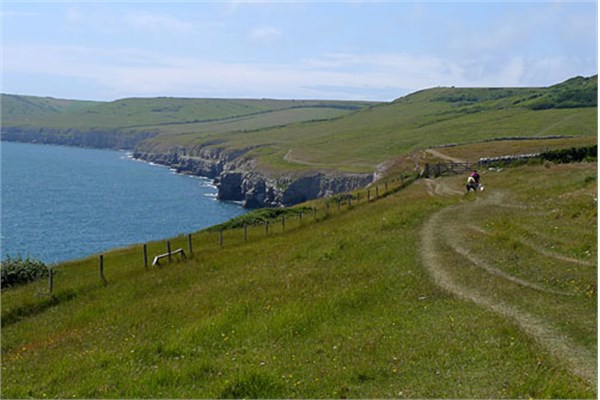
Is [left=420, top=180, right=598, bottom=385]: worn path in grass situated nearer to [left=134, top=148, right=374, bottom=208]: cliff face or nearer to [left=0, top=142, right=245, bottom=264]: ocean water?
[left=0, top=142, right=245, bottom=264]: ocean water

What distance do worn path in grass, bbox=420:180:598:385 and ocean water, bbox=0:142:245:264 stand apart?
2220 inches

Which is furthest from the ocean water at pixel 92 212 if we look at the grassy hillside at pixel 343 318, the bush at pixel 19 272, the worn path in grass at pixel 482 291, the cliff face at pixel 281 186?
the worn path in grass at pixel 482 291

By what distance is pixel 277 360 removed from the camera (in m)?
17.1

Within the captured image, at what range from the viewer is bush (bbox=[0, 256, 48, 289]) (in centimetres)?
3972

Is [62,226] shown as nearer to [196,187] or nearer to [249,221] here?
[249,221]

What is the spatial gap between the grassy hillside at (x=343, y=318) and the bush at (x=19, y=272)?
5.58 ft

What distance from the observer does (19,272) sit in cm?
4041

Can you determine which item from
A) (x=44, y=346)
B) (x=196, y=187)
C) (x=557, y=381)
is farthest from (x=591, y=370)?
(x=196, y=187)

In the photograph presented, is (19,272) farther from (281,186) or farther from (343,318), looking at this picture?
(281,186)

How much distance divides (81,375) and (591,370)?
1346 cm

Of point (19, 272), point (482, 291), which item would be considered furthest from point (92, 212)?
point (482, 291)

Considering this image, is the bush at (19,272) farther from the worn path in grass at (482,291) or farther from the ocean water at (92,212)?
the ocean water at (92,212)

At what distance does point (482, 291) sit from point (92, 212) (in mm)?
113378

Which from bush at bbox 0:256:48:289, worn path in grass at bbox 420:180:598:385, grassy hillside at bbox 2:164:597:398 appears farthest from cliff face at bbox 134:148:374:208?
grassy hillside at bbox 2:164:597:398
